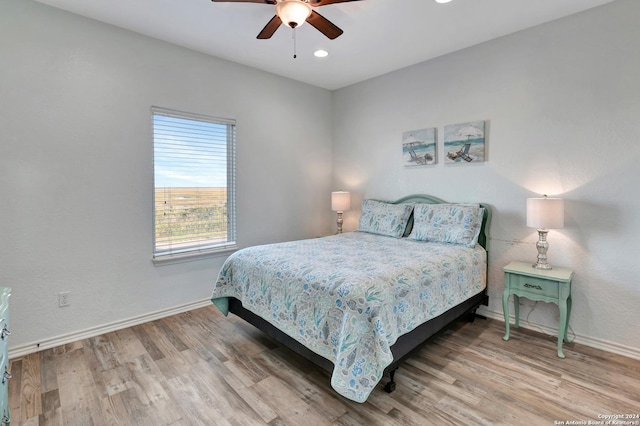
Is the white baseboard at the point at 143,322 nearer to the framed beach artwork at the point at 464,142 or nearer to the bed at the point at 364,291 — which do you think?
the bed at the point at 364,291

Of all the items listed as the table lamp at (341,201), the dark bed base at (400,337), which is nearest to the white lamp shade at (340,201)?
the table lamp at (341,201)

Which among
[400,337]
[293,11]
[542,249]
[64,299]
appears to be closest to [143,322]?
[64,299]

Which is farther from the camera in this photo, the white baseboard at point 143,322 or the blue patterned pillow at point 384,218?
the blue patterned pillow at point 384,218

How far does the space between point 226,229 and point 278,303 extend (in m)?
1.77

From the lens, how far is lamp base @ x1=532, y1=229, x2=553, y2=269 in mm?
2709

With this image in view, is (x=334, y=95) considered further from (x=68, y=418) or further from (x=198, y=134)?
(x=68, y=418)

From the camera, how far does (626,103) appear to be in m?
2.46

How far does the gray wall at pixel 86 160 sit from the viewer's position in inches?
96.6

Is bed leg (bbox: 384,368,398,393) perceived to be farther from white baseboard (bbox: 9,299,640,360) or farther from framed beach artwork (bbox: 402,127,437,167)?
framed beach artwork (bbox: 402,127,437,167)

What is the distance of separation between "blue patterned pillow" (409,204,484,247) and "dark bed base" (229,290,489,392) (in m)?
0.59

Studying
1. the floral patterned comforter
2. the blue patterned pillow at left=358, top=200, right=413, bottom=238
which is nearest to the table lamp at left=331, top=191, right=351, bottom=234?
the blue patterned pillow at left=358, top=200, right=413, bottom=238

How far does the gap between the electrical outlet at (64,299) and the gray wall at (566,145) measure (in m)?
3.74

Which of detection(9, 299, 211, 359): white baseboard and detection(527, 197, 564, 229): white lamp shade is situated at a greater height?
detection(527, 197, 564, 229): white lamp shade

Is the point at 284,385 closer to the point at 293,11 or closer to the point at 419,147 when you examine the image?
the point at 293,11
